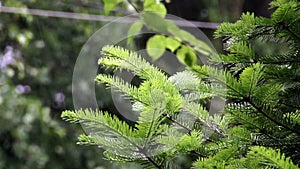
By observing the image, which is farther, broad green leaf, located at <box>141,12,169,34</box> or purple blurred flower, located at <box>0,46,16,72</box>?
purple blurred flower, located at <box>0,46,16,72</box>

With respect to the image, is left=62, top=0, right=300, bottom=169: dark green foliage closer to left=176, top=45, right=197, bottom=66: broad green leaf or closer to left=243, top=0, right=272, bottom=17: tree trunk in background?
left=176, top=45, right=197, bottom=66: broad green leaf

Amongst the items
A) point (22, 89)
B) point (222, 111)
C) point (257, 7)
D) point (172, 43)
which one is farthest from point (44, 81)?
point (222, 111)

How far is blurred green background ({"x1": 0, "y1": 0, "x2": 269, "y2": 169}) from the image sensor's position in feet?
6.63

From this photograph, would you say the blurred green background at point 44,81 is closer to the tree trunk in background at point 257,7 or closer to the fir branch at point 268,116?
the tree trunk in background at point 257,7

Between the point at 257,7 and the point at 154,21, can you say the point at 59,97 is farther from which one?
the point at 154,21

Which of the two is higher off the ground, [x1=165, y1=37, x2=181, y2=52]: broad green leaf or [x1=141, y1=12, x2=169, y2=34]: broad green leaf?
[x1=141, y1=12, x2=169, y2=34]: broad green leaf

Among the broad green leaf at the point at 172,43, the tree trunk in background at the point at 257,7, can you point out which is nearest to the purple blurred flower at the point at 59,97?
the tree trunk in background at the point at 257,7

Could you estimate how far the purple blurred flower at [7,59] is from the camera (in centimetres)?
210

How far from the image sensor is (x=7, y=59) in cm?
213

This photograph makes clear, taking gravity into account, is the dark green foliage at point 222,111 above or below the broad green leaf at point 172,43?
below

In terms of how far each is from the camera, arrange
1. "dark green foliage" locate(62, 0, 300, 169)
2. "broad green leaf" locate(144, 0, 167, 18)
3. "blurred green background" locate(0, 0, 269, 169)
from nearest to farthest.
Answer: "dark green foliage" locate(62, 0, 300, 169) → "broad green leaf" locate(144, 0, 167, 18) → "blurred green background" locate(0, 0, 269, 169)

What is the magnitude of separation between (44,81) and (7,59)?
21 cm

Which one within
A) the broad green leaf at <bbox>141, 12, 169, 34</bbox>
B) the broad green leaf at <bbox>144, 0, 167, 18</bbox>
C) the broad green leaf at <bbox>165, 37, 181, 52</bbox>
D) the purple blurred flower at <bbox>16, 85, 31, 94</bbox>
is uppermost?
the broad green leaf at <bbox>144, 0, 167, 18</bbox>

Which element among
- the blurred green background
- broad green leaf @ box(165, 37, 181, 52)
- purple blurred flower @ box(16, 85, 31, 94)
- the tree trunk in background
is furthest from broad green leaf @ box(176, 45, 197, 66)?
purple blurred flower @ box(16, 85, 31, 94)
